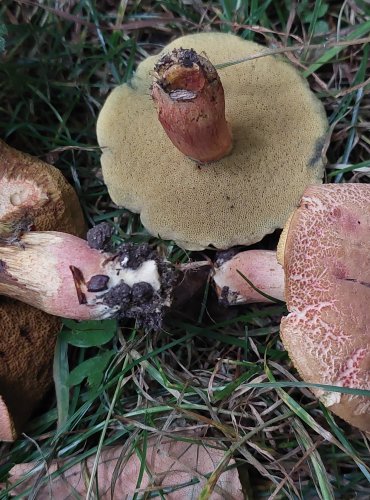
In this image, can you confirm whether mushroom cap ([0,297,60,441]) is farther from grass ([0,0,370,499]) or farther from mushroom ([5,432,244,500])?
mushroom ([5,432,244,500])

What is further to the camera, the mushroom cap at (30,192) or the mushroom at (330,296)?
the mushroom cap at (30,192)

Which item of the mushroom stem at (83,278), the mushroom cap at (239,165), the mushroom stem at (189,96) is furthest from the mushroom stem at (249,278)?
the mushroom stem at (189,96)

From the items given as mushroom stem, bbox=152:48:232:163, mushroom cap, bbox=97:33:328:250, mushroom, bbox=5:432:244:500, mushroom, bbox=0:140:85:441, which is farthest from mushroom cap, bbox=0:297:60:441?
mushroom stem, bbox=152:48:232:163

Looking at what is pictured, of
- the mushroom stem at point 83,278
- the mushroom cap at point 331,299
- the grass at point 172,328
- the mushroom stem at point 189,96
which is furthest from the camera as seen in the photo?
the grass at point 172,328

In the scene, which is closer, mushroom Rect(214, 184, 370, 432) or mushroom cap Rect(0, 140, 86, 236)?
mushroom Rect(214, 184, 370, 432)

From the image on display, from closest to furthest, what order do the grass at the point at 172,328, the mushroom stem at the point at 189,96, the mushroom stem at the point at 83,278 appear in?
the mushroom stem at the point at 189,96
the mushroom stem at the point at 83,278
the grass at the point at 172,328

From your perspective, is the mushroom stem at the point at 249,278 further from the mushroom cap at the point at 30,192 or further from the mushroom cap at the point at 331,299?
the mushroom cap at the point at 30,192

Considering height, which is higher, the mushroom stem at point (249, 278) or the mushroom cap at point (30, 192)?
the mushroom cap at point (30, 192)
